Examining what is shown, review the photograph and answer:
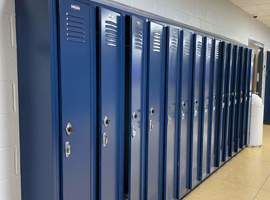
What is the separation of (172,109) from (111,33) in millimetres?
1222

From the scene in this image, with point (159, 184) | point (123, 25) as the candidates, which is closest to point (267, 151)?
point (159, 184)

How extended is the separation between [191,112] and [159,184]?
100 cm

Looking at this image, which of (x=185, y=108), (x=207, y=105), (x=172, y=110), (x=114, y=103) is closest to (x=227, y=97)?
(x=207, y=105)

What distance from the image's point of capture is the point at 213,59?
3.89 meters

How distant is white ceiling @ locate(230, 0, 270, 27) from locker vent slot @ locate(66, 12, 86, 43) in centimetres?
445

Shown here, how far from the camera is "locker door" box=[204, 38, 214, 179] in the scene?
3688 mm

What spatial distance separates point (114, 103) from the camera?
216 centimetres

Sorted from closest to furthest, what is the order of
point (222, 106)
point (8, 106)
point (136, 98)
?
point (8, 106), point (136, 98), point (222, 106)

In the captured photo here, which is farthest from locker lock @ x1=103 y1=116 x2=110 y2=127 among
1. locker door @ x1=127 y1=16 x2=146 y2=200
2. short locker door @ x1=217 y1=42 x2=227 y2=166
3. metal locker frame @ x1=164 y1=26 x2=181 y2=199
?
short locker door @ x1=217 y1=42 x2=227 y2=166

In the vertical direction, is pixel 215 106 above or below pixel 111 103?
below

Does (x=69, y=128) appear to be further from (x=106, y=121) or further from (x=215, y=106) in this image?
(x=215, y=106)

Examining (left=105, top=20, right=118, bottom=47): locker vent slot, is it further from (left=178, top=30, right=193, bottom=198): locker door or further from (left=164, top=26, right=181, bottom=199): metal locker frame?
(left=178, top=30, right=193, bottom=198): locker door

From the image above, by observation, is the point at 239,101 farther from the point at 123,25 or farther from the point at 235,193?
the point at 123,25

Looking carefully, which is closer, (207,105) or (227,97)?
(207,105)
